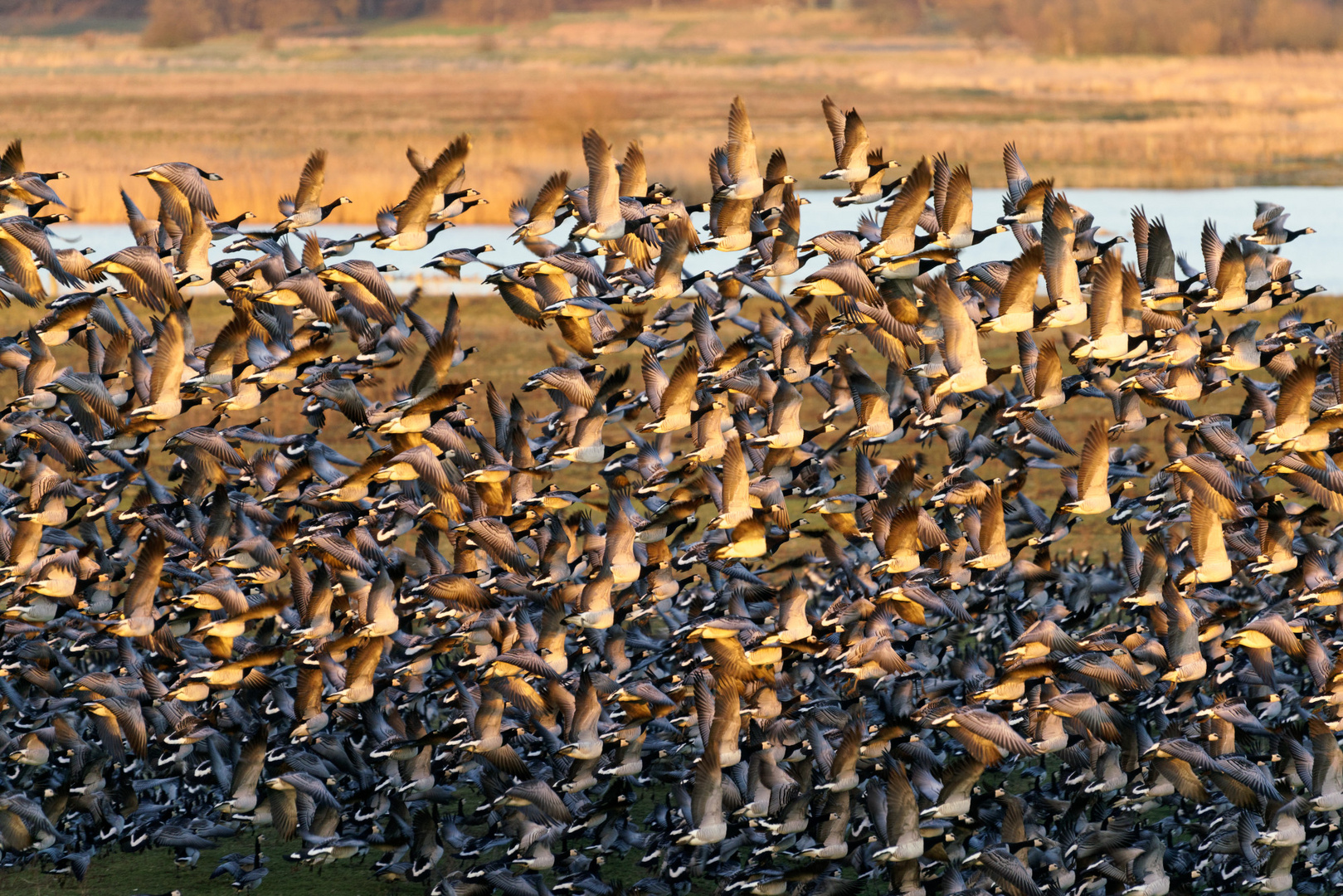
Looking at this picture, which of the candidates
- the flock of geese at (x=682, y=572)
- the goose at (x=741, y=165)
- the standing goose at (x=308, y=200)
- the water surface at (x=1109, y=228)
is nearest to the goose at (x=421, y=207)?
the flock of geese at (x=682, y=572)

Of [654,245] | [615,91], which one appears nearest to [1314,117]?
[615,91]

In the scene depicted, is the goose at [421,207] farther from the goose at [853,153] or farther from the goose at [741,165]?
the goose at [853,153]

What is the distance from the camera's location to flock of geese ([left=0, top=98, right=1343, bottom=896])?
12.3 metres

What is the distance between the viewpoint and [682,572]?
522 inches

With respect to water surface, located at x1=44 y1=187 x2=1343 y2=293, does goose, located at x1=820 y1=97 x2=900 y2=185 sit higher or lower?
higher

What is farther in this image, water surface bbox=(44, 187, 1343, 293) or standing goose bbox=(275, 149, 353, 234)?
water surface bbox=(44, 187, 1343, 293)

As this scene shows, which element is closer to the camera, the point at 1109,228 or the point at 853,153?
the point at 853,153

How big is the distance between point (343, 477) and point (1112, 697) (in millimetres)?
6151

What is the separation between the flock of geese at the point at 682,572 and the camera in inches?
484

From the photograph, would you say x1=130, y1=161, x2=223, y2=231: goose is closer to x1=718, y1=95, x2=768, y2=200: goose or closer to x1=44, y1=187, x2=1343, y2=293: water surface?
x1=718, y1=95, x2=768, y2=200: goose

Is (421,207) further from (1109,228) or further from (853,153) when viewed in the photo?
(1109,228)

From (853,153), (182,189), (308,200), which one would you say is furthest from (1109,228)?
(182,189)

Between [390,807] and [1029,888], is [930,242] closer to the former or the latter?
[1029,888]

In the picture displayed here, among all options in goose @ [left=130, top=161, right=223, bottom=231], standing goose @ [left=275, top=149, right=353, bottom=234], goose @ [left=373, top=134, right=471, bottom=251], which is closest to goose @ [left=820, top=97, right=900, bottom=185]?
goose @ [left=373, top=134, right=471, bottom=251]
